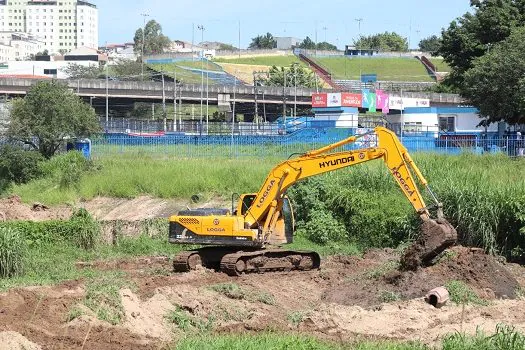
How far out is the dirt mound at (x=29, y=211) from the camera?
33656 mm

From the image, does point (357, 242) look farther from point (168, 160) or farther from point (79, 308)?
point (168, 160)

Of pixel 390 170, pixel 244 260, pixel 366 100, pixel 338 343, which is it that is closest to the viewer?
pixel 338 343

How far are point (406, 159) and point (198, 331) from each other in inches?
301

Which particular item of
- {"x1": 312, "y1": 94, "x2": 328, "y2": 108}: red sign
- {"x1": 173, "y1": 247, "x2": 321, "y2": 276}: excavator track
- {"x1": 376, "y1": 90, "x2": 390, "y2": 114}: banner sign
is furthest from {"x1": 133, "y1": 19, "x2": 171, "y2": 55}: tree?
{"x1": 173, "y1": 247, "x2": 321, "y2": 276}: excavator track

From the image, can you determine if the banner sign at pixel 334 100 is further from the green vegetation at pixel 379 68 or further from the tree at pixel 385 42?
the tree at pixel 385 42

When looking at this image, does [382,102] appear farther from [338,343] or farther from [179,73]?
[338,343]

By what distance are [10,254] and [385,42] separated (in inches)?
6876

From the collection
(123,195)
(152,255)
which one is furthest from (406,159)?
(123,195)

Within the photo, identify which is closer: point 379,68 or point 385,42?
point 379,68

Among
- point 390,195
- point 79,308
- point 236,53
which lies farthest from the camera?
point 236,53

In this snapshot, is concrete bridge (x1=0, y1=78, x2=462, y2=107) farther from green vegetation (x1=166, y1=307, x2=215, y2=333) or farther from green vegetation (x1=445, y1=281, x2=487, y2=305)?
green vegetation (x1=166, y1=307, x2=215, y2=333)

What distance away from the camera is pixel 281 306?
17891 millimetres

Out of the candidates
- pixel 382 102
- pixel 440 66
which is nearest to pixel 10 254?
pixel 382 102

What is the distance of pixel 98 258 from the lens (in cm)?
2495
